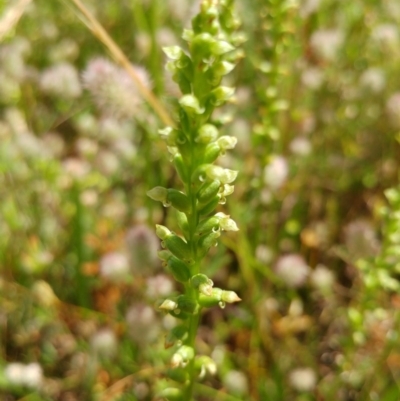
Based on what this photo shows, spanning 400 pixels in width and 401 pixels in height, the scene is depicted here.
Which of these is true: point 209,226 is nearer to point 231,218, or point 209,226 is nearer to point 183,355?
point 183,355

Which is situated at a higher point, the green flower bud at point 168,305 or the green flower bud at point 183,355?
the green flower bud at point 168,305

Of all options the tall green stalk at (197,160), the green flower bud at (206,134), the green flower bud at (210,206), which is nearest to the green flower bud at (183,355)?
the tall green stalk at (197,160)

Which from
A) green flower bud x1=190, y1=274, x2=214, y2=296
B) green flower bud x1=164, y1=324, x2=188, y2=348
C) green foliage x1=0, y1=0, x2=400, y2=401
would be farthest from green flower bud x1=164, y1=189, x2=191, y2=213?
green foliage x1=0, y1=0, x2=400, y2=401

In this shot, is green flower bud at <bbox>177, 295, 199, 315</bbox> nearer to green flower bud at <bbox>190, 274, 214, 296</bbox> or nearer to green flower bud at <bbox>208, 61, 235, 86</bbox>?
green flower bud at <bbox>190, 274, 214, 296</bbox>

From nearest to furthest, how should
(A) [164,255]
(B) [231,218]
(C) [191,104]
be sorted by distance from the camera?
(C) [191,104] → (A) [164,255] → (B) [231,218]

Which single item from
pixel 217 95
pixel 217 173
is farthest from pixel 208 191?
pixel 217 95

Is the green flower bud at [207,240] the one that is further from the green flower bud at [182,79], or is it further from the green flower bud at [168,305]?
the green flower bud at [182,79]

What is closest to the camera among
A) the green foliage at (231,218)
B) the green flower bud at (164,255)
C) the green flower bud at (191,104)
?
the green flower bud at (191,104)

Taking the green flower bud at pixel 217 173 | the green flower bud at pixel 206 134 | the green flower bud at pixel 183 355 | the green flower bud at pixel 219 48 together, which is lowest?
the green flower bud at pixel 183 355
